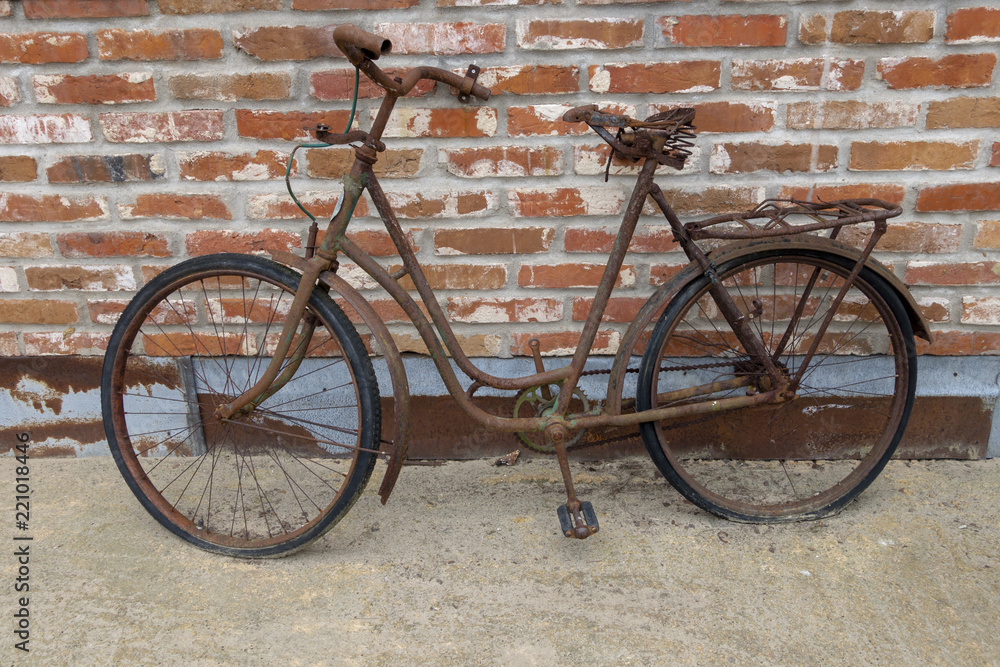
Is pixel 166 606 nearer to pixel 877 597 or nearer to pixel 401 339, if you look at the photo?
pixel 401 339

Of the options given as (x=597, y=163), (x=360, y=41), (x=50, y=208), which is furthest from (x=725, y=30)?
(x=50, y=208)

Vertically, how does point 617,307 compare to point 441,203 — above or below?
below

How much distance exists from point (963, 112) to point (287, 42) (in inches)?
82.0

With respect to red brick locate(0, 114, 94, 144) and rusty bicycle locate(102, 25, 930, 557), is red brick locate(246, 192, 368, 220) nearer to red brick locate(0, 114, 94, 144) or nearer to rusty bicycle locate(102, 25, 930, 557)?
rusty bicycle locate(102, 25, 930, 557)

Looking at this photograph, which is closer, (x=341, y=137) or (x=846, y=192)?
(x=341, y=137)

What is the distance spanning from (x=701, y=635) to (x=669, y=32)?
1.70m

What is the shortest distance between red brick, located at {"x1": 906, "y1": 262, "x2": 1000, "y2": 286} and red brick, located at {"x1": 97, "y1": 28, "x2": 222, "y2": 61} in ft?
7.68

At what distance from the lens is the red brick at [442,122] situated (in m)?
2.13

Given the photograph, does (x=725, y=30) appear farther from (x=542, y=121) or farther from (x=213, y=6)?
(x=213, y=6)

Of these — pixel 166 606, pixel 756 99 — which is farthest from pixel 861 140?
pixel 166 606

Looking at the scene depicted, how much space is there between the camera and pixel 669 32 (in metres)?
2.03

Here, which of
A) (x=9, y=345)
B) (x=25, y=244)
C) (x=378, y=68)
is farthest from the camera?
(x=9, y=345)

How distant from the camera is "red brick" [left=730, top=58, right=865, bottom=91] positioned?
2.05m

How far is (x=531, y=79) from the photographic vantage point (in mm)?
2086
